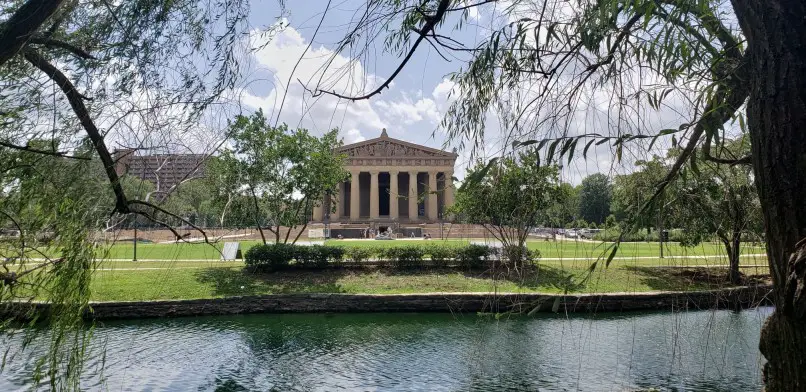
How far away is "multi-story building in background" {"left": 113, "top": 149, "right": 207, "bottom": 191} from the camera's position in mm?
2984

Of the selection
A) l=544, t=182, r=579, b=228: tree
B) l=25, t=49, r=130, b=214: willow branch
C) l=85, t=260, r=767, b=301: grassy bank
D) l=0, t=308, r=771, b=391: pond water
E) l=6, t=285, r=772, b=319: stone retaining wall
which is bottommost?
l=0, t=308, r=771, b=391: pond water

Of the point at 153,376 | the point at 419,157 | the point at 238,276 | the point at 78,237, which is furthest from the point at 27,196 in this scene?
the point at 419,157

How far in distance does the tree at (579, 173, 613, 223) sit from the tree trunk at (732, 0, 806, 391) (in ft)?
3.08

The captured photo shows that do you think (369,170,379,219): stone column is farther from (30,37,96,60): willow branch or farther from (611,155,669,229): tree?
(611,155,669,229): tree

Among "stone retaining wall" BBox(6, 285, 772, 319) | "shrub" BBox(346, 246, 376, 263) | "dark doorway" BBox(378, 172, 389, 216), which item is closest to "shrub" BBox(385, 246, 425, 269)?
"shrub" BBox(346, 246, 376, 263)

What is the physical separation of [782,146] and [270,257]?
56.8ft

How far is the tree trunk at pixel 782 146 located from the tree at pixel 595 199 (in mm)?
938

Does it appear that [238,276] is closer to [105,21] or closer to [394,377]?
[394,377]

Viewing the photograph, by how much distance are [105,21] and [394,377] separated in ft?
22.0

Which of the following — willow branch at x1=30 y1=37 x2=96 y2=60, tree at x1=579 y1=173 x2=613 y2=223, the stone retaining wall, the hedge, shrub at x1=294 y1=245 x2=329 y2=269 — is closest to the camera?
tree at x1=579 y1=173 x2=613 y2=223

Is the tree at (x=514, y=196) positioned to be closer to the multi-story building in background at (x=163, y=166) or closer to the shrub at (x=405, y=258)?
the multi-story building in background at (x=163, y=166)

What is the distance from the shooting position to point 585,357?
901cm

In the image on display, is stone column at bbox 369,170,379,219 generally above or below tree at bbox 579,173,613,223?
above

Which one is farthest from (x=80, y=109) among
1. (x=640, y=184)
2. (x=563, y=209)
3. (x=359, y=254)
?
(x=359, y=254)
